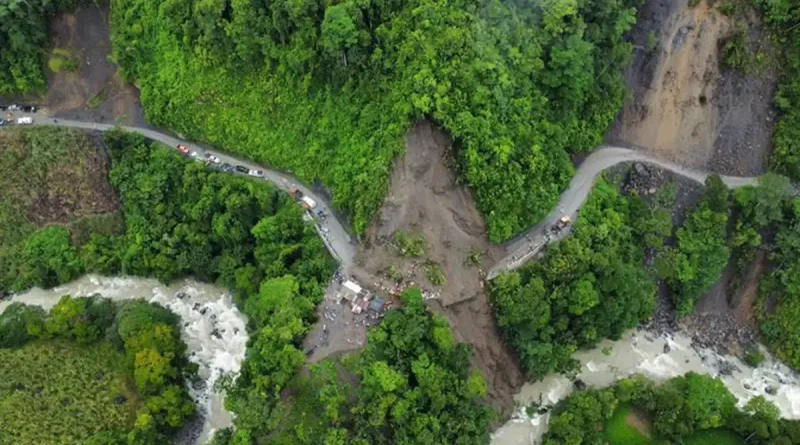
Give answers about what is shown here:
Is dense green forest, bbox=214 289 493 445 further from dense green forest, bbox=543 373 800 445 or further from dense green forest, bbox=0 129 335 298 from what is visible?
→ dense green forest, bbox=0 129 335 298

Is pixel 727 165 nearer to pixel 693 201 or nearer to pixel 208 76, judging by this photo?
Answer: pixel 693 201

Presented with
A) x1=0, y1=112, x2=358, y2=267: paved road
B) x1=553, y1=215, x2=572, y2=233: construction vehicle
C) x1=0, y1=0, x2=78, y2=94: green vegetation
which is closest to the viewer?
x1=0, y1=112, x2=358, y2=267: paved road

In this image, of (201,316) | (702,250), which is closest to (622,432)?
(702,250)

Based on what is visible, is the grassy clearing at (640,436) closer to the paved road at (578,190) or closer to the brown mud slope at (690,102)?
the paved road at (578,190)

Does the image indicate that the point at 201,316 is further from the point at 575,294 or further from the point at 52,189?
the point at 575,294

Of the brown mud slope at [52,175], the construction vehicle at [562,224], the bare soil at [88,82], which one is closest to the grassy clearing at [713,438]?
the construction vehicle at [562,224]

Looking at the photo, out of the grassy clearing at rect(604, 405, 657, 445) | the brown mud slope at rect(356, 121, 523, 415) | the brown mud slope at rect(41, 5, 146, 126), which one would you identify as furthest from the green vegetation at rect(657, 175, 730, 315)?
the brown mud slope at rect(41, 5, 146, 126)
